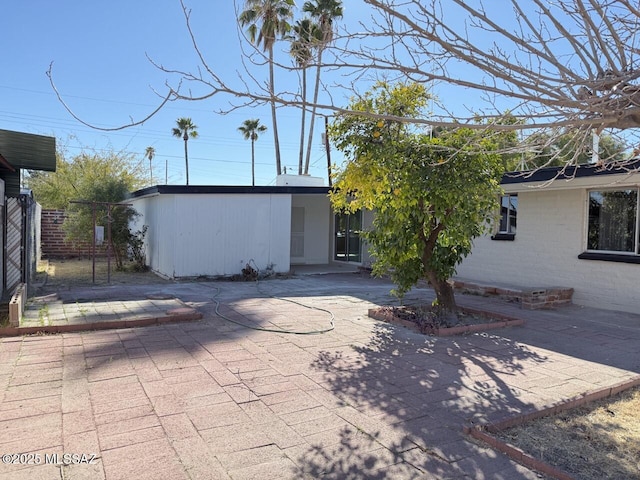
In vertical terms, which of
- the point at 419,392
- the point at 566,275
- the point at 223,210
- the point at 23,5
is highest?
the point at 23,5

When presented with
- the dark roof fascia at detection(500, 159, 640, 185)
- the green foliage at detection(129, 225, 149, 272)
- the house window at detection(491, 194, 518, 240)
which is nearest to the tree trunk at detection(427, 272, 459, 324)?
the dark roof fascia at detection(500, 159, 640, 185)

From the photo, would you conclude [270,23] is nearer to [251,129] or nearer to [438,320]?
[438,320]

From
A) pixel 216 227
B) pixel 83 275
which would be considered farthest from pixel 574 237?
pixel 83 275

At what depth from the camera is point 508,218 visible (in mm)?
10961

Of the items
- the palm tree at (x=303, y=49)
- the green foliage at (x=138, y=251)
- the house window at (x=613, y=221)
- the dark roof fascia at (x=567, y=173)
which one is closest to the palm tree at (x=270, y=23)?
the palm tree at (x=303, y=49)

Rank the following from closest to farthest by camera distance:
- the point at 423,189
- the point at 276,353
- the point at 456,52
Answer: the point at 456,52 < the point at 276,353 < the point at 423,189

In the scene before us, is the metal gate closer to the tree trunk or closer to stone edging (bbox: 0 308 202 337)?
stone edging (bbox: 0 308 202 337)

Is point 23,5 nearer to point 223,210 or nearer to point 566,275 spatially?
point 223,210

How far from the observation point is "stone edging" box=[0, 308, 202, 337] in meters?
6.01

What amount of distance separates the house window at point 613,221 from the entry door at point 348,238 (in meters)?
8.29

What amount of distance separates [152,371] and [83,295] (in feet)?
17.4

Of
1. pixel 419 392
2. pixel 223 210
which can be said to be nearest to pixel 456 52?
pixel 419 392

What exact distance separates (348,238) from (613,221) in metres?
9.36

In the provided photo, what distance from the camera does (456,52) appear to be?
301 cm
